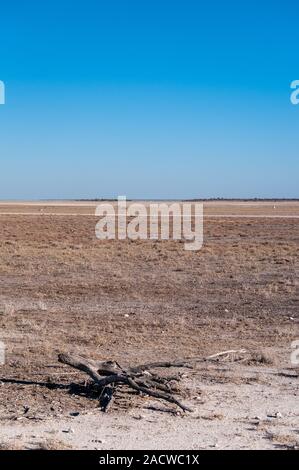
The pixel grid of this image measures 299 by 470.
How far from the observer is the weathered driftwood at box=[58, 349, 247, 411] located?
23.5ft

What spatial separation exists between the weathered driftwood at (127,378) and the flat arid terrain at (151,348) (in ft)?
0.38

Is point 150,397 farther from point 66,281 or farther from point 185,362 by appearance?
point 66,281

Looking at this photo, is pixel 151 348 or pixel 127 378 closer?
pixel 127 378

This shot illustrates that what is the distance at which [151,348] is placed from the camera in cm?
991

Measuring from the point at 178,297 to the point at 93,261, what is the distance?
8.17m

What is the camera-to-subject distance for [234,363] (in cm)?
899

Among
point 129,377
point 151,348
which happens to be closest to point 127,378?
point 129,377

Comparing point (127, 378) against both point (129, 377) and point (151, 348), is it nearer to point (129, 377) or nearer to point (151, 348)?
point (129, 377)

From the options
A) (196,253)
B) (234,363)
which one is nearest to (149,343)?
(234,363)

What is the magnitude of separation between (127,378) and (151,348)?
2.57 metres

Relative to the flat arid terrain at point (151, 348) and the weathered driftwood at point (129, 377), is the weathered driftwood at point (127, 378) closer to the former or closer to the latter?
the weathered driftwood at point (129, 377)

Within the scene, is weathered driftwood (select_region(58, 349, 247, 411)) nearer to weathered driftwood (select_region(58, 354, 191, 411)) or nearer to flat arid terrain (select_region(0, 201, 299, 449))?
weathered driftwood (select_region(58, 354, 191, 411))

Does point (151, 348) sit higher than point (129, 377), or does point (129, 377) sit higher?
point (129, 377)

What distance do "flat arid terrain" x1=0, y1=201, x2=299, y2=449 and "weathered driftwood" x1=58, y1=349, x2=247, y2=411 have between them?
0.12 metres
